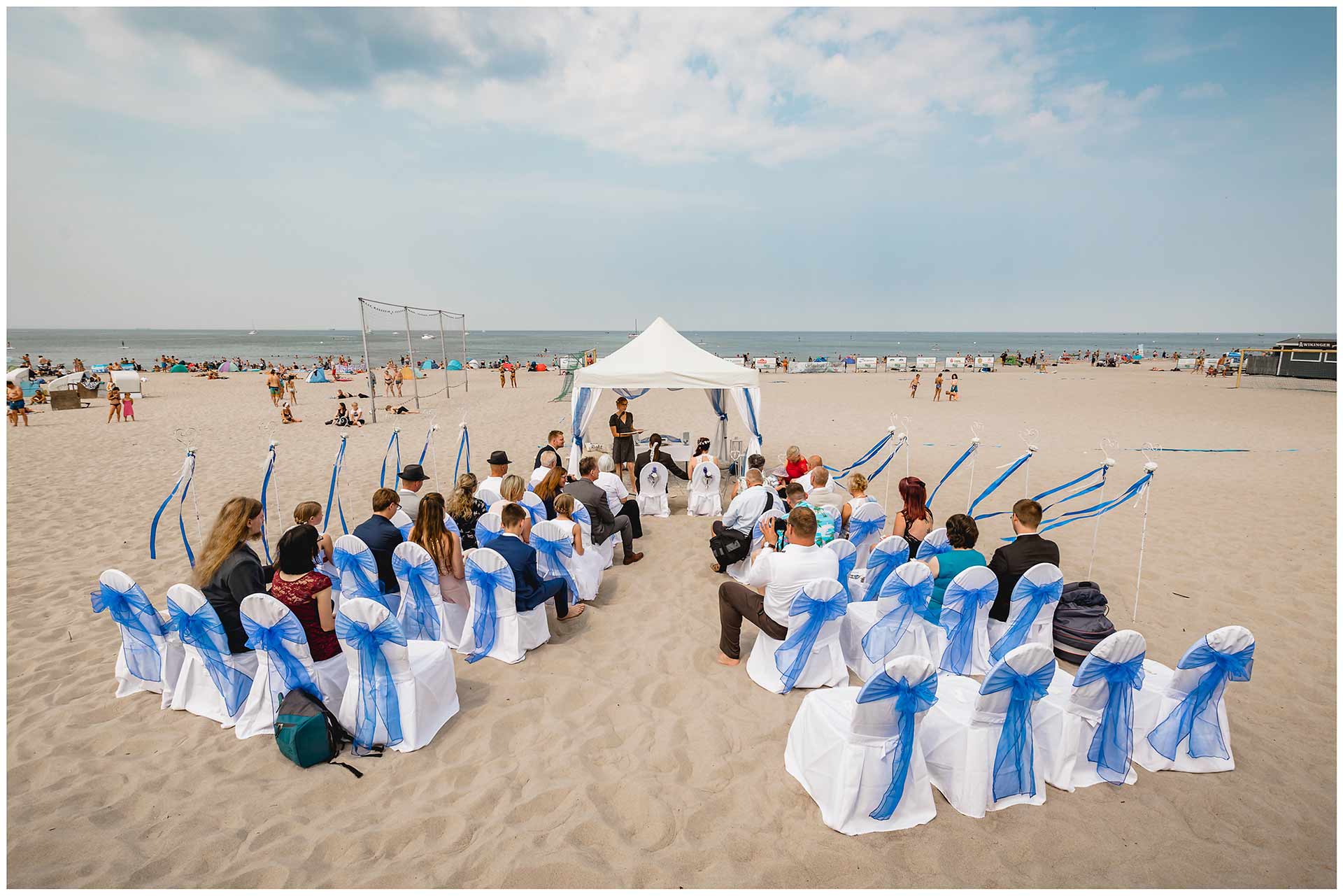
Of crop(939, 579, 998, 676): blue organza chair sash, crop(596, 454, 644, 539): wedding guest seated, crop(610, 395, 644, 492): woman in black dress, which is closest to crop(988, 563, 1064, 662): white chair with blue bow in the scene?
crop(939, 579, 998, 676): blue organza chair sash

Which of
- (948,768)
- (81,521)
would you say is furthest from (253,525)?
(81,521)

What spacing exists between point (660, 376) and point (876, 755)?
5878 mm

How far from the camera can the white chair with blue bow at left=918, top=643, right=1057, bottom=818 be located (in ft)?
8.64

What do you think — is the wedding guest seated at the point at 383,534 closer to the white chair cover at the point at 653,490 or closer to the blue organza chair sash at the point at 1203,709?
the white chair cover at the point at 653,490

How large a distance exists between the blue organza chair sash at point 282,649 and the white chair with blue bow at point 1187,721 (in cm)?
448

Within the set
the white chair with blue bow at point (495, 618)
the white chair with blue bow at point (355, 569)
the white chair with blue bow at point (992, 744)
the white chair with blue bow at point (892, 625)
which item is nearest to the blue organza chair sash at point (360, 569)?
the white chair with blue bow at point (355, 569)

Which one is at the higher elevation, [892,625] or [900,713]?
[900,713]

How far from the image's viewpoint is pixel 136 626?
3.41 meters

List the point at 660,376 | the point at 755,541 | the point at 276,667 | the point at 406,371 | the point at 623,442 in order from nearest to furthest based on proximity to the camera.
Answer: the point at 276,667, the point at 755,541, the point at 660,376, the point at 623,442, the point at 406,371

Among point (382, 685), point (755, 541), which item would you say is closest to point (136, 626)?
point (382, 685)

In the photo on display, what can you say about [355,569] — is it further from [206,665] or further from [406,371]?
[406,371]

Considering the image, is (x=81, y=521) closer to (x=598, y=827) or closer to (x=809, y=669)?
(x=598, y=827)

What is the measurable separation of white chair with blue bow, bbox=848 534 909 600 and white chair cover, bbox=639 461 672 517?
334cm

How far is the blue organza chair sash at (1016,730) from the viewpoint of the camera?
2.61m
